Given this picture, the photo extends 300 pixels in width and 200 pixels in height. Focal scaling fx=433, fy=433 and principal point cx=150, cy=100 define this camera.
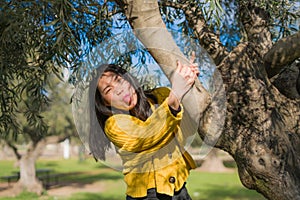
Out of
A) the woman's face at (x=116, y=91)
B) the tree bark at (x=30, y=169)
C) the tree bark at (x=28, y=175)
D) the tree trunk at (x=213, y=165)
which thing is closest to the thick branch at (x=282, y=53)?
the woman's face at (x=116, y=91)

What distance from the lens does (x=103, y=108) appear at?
6.98 feet

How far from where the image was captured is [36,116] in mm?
3387

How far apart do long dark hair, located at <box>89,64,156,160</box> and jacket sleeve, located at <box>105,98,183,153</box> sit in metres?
0.08

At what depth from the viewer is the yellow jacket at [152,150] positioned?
1843 millimetres

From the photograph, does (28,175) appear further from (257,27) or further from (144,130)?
(144,130)

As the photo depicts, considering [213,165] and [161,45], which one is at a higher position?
[161,45]

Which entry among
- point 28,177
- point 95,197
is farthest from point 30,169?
point 95,197

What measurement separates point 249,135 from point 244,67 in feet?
1.55

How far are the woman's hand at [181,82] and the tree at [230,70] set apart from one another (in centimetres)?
27

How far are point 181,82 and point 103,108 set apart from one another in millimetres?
462

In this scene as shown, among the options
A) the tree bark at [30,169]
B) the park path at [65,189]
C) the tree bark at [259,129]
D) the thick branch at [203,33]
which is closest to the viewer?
the tree bark at [259,129]

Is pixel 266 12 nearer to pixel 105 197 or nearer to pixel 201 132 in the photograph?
pixel 201 132

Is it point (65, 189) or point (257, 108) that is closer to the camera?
point (257, 108)

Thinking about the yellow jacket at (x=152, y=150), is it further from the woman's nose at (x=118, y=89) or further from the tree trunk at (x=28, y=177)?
the tree trunk at (x=28, y=177)
